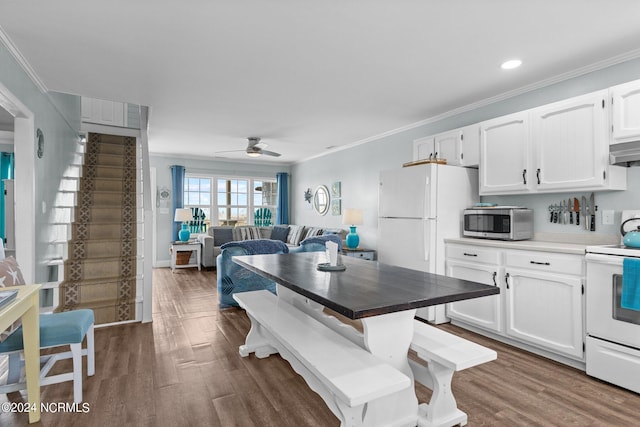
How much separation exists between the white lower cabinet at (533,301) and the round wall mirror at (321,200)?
3.92 m

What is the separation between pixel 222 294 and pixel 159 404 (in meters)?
2.07

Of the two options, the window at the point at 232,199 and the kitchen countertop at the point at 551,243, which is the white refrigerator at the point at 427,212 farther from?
the window at the point at 232,199

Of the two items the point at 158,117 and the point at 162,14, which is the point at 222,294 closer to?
the point at 158,117

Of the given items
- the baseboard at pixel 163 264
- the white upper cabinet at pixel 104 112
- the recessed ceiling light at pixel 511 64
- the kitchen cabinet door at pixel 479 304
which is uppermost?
the white upper cabinet at pixel 104 112

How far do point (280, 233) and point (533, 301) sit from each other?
17.7 feet

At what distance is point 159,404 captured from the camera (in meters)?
2.11

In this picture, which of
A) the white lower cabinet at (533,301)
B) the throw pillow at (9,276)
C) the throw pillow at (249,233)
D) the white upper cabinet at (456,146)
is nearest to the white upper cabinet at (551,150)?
the white upper cabinet at (456,146)

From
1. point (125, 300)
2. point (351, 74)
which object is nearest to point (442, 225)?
point (351, 74)

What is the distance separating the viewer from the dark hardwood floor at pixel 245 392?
1957 mm

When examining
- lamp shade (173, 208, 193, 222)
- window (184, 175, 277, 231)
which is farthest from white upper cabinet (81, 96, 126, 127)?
window (184, 175, 277, 231)

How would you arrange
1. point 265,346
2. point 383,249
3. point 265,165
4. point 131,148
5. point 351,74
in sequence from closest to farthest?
point 265,346
point 351,74
point 383,249
point 131,148
point 265,165

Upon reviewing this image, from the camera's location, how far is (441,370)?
6.07 ft

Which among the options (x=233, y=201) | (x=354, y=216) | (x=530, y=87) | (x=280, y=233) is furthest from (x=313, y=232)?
(x=530, y=87)

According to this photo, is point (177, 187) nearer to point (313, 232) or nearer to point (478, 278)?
point (313, 232)
